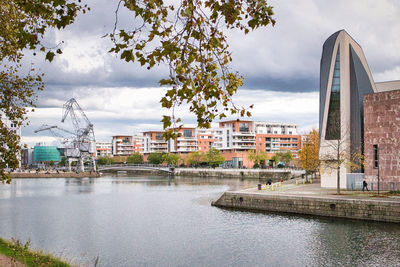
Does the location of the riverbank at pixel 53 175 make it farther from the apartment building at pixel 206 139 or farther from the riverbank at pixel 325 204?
the riverbank at pixel 325 204

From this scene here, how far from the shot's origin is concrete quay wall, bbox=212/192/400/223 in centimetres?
3266

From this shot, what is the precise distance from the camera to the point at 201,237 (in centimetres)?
2952

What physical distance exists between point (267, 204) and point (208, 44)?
115 ft

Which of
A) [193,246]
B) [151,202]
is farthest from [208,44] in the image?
[151,202]

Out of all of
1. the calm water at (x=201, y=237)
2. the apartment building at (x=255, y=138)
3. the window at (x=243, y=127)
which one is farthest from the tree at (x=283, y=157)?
the calm water at (x=201, y=237)

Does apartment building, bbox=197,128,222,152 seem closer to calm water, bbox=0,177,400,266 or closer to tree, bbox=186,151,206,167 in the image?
tree, bbox=186,151,206,167

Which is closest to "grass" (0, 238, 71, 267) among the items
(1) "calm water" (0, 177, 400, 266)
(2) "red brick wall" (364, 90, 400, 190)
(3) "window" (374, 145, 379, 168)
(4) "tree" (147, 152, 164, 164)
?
(1) "calm water" (0, 177, 400, 266)

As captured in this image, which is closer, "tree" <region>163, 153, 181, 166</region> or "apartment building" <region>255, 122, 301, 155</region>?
"apartment building" <region>255, 122, 301, 155</region>

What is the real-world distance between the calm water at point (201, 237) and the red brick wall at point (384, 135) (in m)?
12.9

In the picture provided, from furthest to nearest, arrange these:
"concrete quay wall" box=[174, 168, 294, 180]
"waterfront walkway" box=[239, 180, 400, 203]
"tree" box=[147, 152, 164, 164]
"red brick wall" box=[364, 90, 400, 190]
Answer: "tree" box=[147, 152, 164, 164] → "concrete quay wall" box=[174, 168, 294, 180] → "red brick wall" box=[364, 90, 400, 190] → "waterfront walkway" box=[239, 180, 400, 203]

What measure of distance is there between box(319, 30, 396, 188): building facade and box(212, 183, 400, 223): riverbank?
43.0ft

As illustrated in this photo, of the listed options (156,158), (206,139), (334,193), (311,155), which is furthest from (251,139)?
(334,193)

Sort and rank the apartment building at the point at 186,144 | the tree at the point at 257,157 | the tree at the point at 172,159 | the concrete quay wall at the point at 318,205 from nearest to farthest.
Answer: the concrete quay wall at the point at 318,205
the tree at the point at 257,157
the tree at the point at 172,159
the apartment building at the point at 186,144

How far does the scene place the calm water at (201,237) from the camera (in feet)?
77.4
